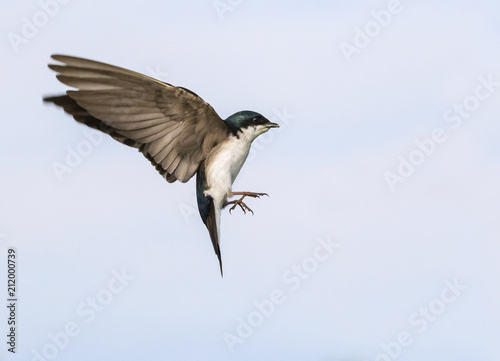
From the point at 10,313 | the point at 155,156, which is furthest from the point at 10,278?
the point at 155,156

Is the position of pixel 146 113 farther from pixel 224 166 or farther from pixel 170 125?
pixel 224 166

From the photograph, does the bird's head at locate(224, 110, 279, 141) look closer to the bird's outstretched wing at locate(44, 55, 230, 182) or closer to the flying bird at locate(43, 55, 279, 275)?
the flying bird at locate(43, 55, 279, 275)

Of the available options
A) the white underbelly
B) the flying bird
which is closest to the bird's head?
the flying bird

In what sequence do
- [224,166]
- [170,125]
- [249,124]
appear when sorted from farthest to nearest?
[249,124] → [170,125] → [224,166]

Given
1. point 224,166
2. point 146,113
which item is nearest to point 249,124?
point 224,166

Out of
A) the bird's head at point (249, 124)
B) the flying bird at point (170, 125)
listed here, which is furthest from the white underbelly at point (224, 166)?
the bird's head at point (249, 124)

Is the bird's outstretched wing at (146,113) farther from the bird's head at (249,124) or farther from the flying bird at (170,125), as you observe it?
the bird's head at (249,124)

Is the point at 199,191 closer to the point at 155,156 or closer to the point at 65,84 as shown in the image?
the point at 155,156

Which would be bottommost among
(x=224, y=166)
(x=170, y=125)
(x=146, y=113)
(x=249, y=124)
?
(x=224, y=166)
